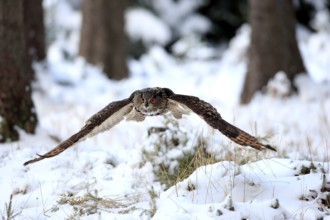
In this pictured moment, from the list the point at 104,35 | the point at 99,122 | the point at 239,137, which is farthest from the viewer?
the point at 104,35

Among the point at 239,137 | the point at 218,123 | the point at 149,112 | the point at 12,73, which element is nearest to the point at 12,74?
the point at 12,73

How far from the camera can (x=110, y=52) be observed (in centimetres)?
1311

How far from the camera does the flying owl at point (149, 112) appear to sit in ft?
10.2

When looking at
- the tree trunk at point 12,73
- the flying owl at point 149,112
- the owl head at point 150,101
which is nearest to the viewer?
the flying owl at point 149,112

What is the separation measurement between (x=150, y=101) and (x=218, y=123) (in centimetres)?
65

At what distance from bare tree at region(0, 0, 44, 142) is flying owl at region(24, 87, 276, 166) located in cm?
170

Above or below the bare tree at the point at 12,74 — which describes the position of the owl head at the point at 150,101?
below

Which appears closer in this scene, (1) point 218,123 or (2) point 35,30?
(1) point 218,123

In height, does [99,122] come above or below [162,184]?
above

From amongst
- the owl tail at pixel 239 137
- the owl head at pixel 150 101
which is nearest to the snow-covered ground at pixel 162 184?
the owl tail at pixel 239 137

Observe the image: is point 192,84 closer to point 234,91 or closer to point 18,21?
point 234,91

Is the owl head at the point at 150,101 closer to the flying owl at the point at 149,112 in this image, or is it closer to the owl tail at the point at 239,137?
the flying owl at the point at 149,112

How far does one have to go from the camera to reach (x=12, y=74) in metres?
5.16

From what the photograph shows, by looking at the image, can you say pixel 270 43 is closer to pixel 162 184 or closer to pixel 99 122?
pixel 162 184
